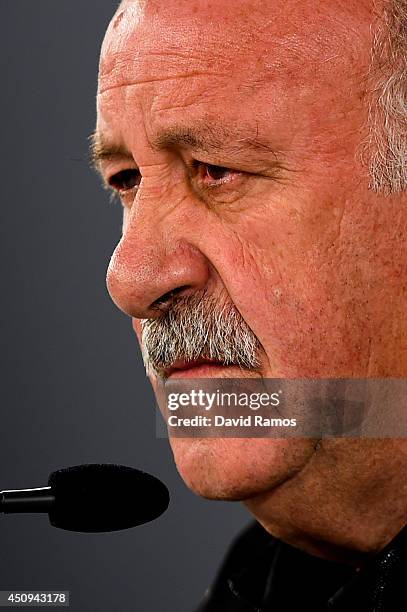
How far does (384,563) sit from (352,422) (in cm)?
15

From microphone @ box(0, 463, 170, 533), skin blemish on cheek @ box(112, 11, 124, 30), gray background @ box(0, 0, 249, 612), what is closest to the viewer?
microphone @ box(0, 463, 170, 533)

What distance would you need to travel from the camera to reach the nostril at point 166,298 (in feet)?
3.67

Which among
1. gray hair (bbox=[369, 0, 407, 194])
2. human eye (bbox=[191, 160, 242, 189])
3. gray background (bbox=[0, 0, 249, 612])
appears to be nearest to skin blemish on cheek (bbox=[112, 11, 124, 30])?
human eye (bbox=[191, 160, 242, 189])

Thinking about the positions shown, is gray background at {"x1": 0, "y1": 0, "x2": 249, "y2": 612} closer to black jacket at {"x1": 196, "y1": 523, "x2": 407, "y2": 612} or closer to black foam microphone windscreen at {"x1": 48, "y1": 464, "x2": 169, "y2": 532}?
black jacket at {"x1": 196, "y1": 523, "x2": 407, "y2": 612}

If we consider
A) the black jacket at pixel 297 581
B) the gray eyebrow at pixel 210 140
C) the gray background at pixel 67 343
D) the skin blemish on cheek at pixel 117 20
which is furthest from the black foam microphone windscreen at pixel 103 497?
the gray background at pixel 67 343

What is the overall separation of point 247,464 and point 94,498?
0.16 metres

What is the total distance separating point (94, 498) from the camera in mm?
1072

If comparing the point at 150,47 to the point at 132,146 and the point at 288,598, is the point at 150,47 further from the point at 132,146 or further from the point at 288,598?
the point at 288,598

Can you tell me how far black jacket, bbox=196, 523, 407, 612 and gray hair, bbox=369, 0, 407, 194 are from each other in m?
0.37

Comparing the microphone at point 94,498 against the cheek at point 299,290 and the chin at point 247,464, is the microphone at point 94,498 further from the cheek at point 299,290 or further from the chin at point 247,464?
the cheek at point 299,290

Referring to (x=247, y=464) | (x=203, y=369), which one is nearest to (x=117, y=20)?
(x=203, y=369)

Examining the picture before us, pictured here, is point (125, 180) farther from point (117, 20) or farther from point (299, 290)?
point (299, 290)

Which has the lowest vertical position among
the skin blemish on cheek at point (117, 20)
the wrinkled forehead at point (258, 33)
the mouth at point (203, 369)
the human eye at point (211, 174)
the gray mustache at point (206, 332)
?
the mouth at point (203, 369)

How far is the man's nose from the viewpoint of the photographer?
1.10m
